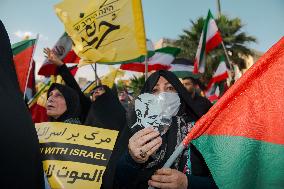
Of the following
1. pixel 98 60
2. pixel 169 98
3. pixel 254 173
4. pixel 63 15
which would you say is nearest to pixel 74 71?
pixel 63 15

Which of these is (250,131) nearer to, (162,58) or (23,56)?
(23,56)

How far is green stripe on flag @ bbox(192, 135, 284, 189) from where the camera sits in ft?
5.15

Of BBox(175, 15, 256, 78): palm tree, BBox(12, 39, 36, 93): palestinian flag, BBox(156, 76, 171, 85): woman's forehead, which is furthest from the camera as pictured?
BBox(175, 15, 256, 78): palm tree

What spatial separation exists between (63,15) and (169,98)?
10.2ft

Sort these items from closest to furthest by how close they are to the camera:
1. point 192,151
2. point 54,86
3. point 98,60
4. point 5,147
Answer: point 5,147 → point 192,151 → point 54,86 → point 98,60

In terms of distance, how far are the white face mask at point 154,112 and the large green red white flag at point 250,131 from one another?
250mm

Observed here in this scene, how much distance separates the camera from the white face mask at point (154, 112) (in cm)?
188

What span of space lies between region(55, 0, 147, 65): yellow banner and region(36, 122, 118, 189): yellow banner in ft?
5.52

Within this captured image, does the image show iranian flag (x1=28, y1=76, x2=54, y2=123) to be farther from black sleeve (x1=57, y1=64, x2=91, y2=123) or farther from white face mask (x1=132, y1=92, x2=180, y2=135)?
white face mask (x1=132, y1=92, x2=180, y2=135)

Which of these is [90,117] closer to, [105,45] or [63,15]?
[105,45]

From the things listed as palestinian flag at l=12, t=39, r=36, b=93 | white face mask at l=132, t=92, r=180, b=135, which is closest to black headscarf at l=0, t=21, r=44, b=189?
white face mask at l=132, t=92, r=180, b=135

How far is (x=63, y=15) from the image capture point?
15.3ft

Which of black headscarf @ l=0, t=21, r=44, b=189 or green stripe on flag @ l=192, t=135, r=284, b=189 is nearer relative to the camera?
black headscarf @ l=0, t=21, r=44, b=189

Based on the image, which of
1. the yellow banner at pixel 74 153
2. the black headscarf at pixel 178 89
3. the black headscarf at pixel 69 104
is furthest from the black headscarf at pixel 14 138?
the black headscarf at pixel 69 104
